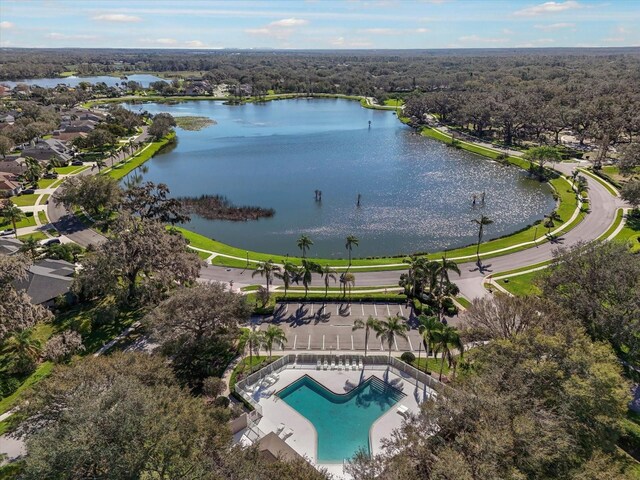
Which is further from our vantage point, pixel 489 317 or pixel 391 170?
pixel 391 170

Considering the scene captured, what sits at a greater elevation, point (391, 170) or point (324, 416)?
point (391, 170)

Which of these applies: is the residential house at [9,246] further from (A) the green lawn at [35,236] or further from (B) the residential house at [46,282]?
(B) the residential house at [46,282]

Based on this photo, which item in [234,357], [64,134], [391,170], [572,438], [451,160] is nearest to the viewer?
[572,438]

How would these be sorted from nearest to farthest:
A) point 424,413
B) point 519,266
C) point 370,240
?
point 424,413 → point 519,266 → point 370,240

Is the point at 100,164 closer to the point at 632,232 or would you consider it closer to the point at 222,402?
the point at 222,402

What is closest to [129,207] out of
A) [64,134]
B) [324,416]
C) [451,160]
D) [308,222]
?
[308,222]

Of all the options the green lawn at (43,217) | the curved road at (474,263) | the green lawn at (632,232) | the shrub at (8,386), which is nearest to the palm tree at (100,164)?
the curved road at (474,263)

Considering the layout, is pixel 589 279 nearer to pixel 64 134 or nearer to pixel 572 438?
pixel 572 438

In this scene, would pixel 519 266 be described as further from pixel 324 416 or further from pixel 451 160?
pixel 451 160
